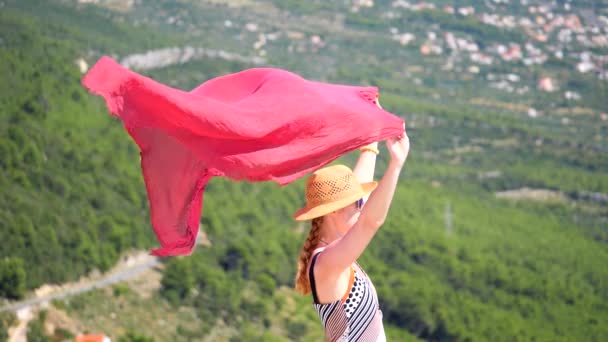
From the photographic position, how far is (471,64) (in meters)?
114

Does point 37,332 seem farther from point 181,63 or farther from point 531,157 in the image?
point 531,157

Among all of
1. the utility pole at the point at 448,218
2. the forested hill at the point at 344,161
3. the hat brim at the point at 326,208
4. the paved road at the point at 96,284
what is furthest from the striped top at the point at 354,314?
the utility pole at the point at 448,218

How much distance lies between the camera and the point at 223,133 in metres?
5.36

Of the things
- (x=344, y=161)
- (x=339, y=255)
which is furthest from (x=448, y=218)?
(x=339, y=255)

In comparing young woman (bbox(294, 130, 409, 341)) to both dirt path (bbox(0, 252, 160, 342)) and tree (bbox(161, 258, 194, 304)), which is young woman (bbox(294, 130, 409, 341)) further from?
tree (bbox(161, 258, 194, 304))

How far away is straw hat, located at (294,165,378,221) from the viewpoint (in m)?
5.21

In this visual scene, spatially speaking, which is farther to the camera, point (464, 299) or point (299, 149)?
point (464, 299)

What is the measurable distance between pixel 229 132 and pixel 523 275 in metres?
47.0

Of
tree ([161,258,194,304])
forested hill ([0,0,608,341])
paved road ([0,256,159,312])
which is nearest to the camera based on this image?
paved road ([0,256,159,312])

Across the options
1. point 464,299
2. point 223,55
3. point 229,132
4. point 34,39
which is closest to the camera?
point 229,132

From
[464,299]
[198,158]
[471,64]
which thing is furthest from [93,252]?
[471,64]

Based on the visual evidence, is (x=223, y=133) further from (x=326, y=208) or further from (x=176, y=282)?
(x=176, y=282)

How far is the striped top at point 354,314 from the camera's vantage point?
17.1 ft

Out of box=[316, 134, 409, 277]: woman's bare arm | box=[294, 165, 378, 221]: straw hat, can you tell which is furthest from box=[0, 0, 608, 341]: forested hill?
box=[316, 134, 409, 277]: woman's bare arm
